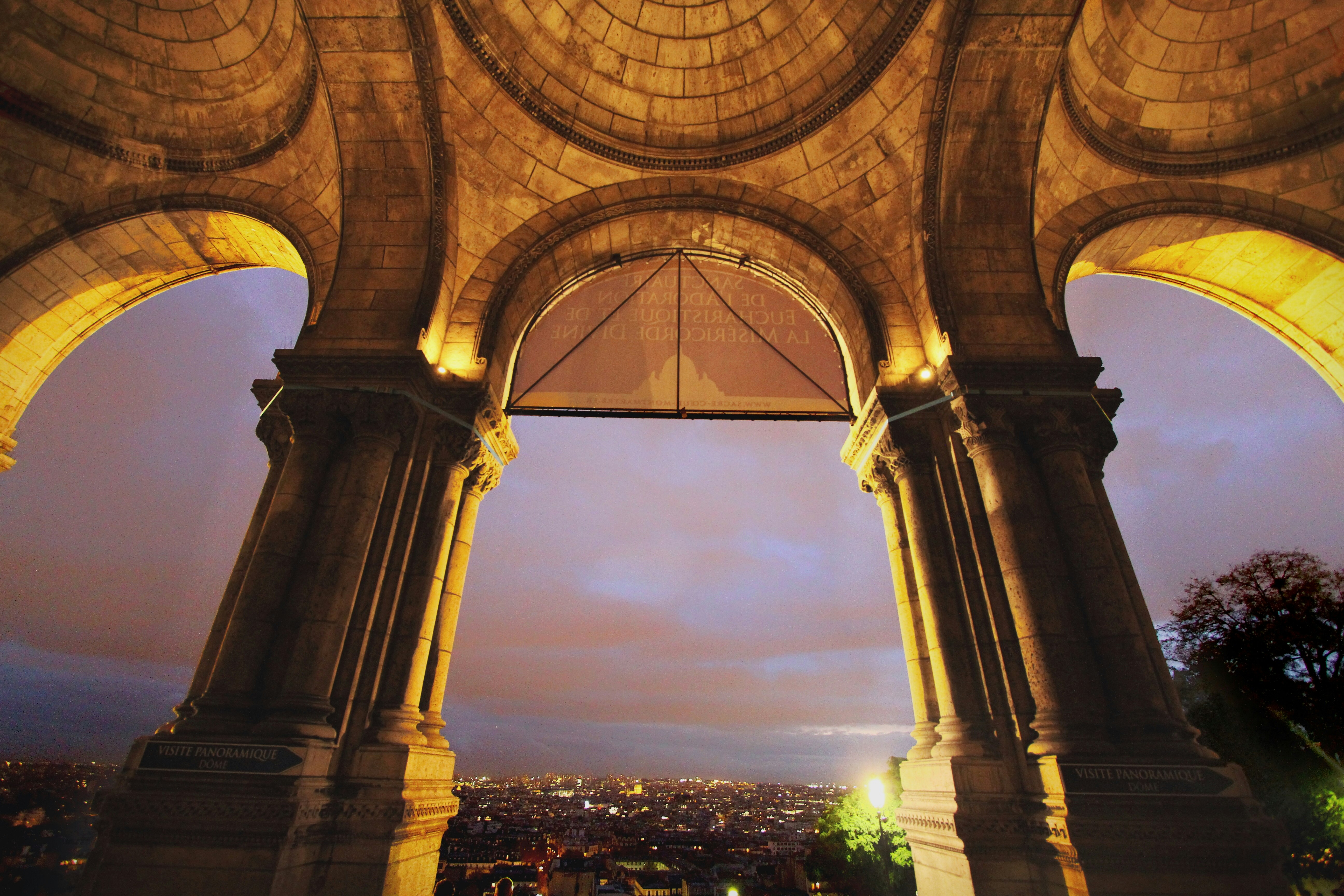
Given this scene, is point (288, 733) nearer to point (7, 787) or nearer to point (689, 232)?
point (689, 232)

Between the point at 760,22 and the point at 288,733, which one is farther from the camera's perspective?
the point at 760,22

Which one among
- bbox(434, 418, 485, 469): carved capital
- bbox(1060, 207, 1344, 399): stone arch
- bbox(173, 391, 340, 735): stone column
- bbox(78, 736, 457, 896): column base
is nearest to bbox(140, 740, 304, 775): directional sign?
bbox(78, 736, 457, 896): column base

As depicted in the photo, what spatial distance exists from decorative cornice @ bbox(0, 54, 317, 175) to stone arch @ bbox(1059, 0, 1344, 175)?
10244 millimetres

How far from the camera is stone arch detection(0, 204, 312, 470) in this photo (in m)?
7.98

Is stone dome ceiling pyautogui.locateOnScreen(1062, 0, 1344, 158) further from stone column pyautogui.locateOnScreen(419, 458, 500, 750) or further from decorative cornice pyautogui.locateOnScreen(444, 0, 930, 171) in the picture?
stone column pyautogui.locateOnScreen(419, 458, 500, 750)

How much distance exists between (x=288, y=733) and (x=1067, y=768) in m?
6.36

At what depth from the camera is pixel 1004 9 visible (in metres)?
6.86

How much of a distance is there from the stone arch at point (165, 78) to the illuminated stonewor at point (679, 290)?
0.16 feet

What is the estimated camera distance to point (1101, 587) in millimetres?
5500

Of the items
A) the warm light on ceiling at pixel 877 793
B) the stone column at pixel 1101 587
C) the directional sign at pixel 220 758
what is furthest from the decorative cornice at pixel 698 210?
the warm light on ceiling at pixel 877 793

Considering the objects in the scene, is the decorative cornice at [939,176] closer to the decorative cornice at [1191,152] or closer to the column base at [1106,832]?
the decorative cornice at [1191,152]

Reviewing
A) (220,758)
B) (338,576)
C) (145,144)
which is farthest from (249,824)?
Answer: (145,144)

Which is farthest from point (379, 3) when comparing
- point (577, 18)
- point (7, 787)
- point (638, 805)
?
point (638, 805)

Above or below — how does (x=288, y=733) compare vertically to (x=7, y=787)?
above
